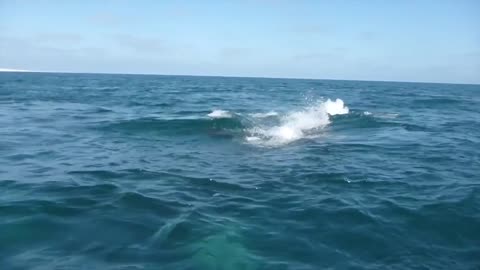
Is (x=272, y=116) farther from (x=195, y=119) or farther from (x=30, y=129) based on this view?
(x=30, y=129)

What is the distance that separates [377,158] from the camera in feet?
52.7

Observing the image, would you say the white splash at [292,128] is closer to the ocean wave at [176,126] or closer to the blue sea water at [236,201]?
the blue sea water at [236,201]

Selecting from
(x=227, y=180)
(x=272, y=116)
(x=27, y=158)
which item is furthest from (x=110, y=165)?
(x=272, y=116)

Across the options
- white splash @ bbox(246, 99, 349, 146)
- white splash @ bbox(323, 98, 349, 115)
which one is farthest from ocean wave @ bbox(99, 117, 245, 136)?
white splash @ bbox(323, 98, 349, 115)

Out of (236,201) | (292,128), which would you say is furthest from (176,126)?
(236,201)

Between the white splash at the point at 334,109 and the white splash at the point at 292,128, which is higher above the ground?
the white splash at the point at 334,109

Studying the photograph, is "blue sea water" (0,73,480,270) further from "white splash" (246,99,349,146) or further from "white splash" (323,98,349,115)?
"white splash" (323,98,349,115)

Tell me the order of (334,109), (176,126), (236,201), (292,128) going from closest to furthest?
(236,201) → (292,128) → (176,126) → (334,109)

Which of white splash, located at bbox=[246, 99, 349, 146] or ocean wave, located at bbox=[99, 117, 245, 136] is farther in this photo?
ocean wave, located at bbox=[99, 117, 245, 136]

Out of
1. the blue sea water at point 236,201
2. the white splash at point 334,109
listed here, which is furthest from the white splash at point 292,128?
the blue sea water at point 236,201

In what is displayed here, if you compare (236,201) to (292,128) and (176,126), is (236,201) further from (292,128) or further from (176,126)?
(176,126)

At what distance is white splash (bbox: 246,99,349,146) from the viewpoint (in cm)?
1969

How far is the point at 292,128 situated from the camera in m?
23.0

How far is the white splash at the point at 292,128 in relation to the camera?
19.7 m
